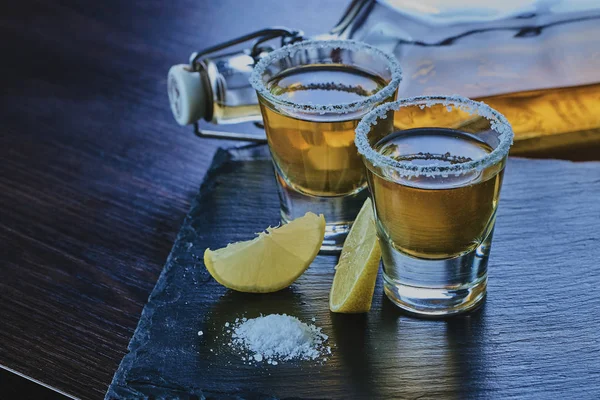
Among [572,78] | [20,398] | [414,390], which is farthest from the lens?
[572,78]

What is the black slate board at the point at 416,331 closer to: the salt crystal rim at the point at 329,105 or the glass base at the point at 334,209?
the glass base at the point at 334,209

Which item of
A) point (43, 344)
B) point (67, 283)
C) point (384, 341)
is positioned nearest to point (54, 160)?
point (67, 283)

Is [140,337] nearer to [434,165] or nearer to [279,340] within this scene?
[279,340]

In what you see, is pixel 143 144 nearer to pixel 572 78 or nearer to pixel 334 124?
pixel 334 124

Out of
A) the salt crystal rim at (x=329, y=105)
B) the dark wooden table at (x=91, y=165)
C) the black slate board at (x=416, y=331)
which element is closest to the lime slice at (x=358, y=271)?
the black slate board at (x=416, y=331)

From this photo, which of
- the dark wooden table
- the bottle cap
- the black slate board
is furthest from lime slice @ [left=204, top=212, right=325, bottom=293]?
the bottle cap

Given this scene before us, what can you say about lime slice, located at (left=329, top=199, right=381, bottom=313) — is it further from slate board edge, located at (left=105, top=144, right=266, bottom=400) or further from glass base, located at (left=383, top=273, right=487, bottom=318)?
slate board edge, located at (left=105, top=144, right=266, bottom=400)
